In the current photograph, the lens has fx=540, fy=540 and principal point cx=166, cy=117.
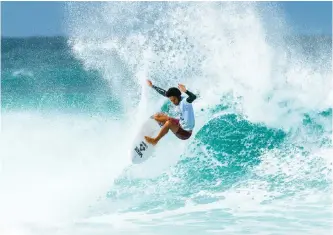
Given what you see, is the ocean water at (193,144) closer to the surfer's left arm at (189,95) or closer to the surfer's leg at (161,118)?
the surfer's leg at (161,118)

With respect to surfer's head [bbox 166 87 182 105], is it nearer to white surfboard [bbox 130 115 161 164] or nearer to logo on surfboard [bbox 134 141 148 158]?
white surfboard [bbox 130 115 161 164]

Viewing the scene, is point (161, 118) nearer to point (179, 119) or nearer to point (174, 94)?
point (179, 119)

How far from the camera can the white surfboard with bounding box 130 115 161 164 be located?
8.10 meters

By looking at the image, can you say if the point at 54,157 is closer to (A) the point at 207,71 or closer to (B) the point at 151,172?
(B) the point at 151,172

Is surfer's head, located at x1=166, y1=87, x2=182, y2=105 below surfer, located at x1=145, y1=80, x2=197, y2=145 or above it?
above

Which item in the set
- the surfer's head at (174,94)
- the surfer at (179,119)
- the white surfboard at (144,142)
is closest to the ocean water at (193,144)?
the white surfboard at (144,142)

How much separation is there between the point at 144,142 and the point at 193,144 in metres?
2.23

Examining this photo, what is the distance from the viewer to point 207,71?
460 inches

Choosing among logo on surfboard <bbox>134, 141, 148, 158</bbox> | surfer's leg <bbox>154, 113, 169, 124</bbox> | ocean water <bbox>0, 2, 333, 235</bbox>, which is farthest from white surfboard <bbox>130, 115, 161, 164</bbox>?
ocean water <bbox>0, 2, 333, 235</bbox>

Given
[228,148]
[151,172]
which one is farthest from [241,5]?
[151,172]

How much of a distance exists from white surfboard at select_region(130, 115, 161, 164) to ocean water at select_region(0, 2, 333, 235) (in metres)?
1.07

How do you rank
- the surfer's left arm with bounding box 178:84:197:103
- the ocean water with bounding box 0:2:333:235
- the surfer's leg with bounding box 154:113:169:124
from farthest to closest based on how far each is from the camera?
the ocean water with bounding box 0:2:333:235, the surfer's leg with bounding box 154:113:169:124, the surfer's left arm with bounding box 178:84:197:103

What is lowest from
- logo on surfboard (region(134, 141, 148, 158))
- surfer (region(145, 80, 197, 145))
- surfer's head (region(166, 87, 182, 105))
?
logo on surfboard (region(134, 141, 148, 158))

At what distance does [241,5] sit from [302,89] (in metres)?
2.44
